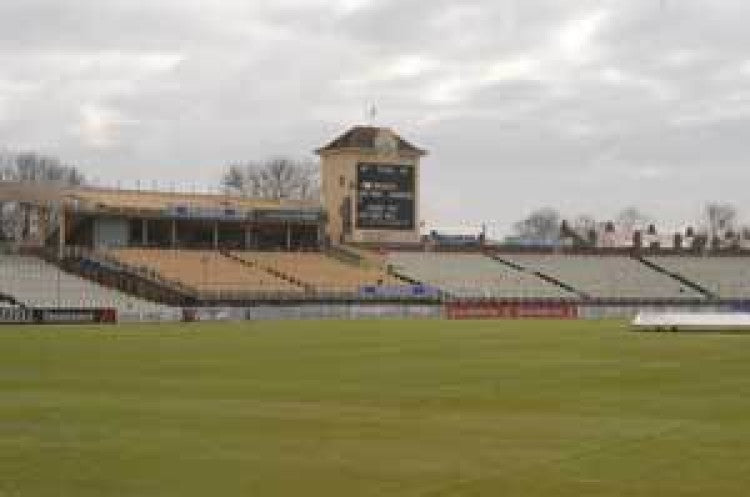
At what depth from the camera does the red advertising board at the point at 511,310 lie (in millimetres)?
94125

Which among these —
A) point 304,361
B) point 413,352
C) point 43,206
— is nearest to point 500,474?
point 304,361

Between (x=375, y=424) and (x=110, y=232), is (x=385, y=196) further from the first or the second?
(x=375, y=424)

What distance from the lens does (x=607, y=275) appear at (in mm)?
119625

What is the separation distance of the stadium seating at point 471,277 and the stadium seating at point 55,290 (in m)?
29.2

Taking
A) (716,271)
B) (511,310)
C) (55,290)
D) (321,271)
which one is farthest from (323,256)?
(716,271)

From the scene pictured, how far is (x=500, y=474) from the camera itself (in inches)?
592

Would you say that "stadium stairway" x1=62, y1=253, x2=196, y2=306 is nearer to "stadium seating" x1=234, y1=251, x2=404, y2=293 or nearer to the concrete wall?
the concrete wall

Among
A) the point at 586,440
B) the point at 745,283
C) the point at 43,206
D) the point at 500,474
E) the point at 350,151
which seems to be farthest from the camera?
the point at 745,283

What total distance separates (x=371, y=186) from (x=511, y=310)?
21566 millimetres

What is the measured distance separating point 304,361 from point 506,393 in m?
12.8

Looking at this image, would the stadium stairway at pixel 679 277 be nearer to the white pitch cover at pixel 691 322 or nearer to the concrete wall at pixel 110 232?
the white pitch cover at pixel 691 322

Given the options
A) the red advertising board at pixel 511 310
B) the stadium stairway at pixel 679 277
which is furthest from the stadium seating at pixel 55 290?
the stadium stairway at pixel 679 277

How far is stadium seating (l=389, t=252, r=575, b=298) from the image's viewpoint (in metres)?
108

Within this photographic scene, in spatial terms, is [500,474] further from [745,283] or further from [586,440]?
[745,283]
